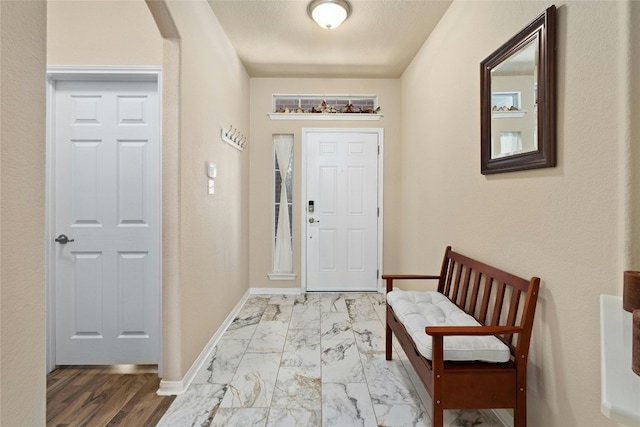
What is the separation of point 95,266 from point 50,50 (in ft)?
4.95

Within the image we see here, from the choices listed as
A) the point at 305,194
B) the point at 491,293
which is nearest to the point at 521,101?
the point at 491,293

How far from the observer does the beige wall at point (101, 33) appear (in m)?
2.11

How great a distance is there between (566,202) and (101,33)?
2.91 m

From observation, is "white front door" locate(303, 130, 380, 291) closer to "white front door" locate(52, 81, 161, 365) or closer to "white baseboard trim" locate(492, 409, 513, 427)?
"white front door" locate(52, 81, 161, 365)

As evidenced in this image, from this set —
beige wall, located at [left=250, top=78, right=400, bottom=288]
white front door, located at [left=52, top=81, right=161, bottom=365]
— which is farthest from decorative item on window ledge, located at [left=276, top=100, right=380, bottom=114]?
white front door, located at [left=52, top=81, right=161, bottom=365]

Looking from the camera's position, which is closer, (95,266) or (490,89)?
(490,89)

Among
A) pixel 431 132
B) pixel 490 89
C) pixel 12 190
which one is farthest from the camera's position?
pixel 431 132

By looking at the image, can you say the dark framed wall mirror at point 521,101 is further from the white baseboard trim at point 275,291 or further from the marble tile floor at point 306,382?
the white baseboard trim at point 275,291

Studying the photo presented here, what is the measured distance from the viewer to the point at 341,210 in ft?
13.1

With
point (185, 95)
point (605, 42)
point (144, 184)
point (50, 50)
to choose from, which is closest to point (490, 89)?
point (605, 42)

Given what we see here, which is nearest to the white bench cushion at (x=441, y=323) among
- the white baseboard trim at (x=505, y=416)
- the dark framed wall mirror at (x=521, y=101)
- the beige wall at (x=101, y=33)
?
the white baseboard trim at (x=505, y=416)

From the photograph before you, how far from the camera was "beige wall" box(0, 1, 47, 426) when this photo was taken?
32.6 inches

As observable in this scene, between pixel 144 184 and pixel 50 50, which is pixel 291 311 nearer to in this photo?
pixel 144 184

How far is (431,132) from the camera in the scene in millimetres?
2885
